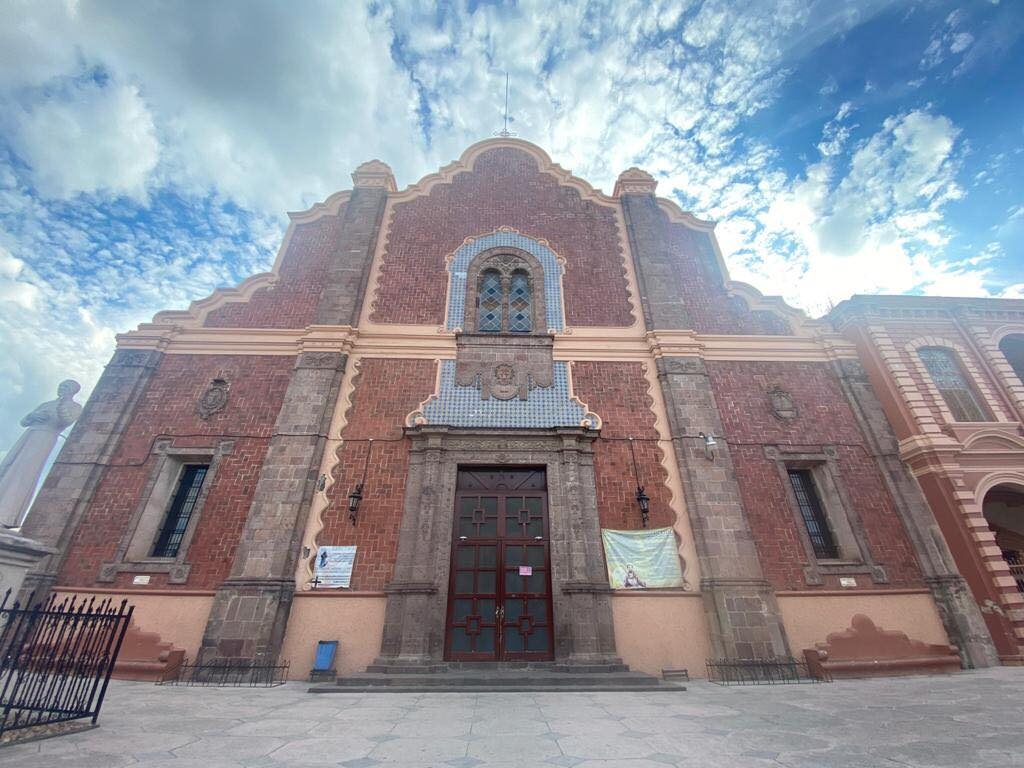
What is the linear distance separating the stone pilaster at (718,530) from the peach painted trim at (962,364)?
5385 mm

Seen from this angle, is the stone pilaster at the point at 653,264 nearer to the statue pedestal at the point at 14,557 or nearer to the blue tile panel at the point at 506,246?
the blue tile panel at the point at 506,246

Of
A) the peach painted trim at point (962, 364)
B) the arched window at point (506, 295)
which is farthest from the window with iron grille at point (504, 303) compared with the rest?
the peach painted trim at point (962, 364)

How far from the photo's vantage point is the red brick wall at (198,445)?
9.07m

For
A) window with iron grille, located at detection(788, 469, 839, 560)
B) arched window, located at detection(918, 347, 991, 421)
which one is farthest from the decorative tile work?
arched window, located at detection(918, 347, 991, 421)

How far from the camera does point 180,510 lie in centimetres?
994

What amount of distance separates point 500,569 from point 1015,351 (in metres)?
16.5

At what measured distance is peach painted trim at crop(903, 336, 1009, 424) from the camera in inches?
436

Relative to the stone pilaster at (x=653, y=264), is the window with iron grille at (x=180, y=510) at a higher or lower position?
lower

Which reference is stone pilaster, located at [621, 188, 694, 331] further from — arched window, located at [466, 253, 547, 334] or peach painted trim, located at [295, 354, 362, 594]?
peach painted trim, located at [295, 354, 362, 594]

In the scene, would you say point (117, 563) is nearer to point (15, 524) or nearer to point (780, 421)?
point (15, 524)

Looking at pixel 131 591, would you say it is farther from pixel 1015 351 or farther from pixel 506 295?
pixel 1015 351

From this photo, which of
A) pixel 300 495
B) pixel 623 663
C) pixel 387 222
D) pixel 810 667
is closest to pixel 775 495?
pixel 810 667

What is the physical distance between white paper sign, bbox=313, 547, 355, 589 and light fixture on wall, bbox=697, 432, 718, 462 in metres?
7.87

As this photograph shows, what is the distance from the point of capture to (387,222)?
1388 centimetres
